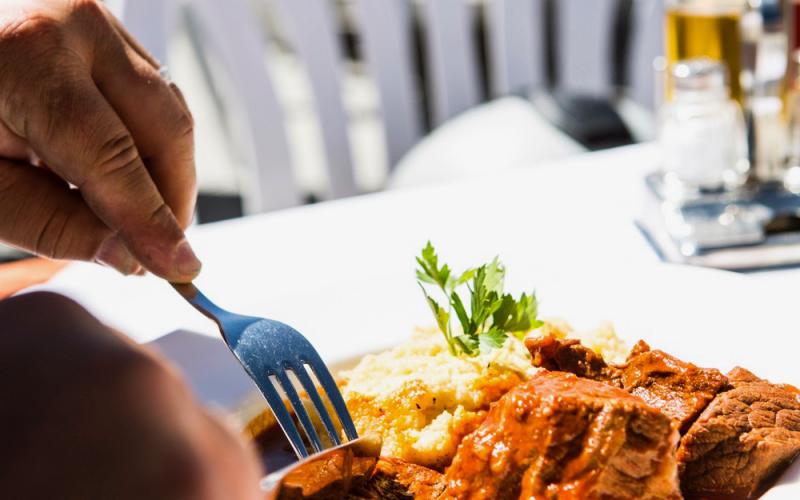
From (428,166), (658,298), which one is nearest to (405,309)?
(658,298)

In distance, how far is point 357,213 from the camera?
95.8 inches

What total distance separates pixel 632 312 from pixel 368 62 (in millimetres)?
2245

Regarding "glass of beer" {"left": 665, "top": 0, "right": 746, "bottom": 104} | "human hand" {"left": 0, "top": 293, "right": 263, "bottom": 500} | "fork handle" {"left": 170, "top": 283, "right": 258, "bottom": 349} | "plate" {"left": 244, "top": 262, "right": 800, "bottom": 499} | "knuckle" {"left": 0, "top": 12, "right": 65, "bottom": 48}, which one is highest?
"knuckle" {"left": 0, "top": 12, "right": 65, "bottom": 48}

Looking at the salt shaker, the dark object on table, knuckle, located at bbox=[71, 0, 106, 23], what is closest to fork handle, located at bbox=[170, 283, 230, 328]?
knuckle, located at bbox=[71, 0, 106, 23]

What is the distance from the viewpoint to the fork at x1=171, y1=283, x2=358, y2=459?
1.38m

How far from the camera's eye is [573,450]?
3.77ft

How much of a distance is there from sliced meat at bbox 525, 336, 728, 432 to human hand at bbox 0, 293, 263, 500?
1.15m

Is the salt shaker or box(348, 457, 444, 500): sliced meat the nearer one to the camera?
box(348, 457, 444, 500): sliced meat

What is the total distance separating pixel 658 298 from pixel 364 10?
2.23 metres

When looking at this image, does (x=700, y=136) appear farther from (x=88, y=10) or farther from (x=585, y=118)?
(x=88, y=10)

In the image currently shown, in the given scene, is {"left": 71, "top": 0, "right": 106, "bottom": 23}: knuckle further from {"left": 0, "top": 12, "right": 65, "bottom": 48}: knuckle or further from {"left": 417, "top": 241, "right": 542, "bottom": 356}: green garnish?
{"left": 417, "top": 241, "right": 542, "bottom": 356}: green garnish

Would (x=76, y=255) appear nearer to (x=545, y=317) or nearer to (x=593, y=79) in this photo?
(x=545, y=317)

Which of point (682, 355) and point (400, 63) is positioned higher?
point (400, 63)

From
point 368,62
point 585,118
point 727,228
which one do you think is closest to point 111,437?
point 727,228
